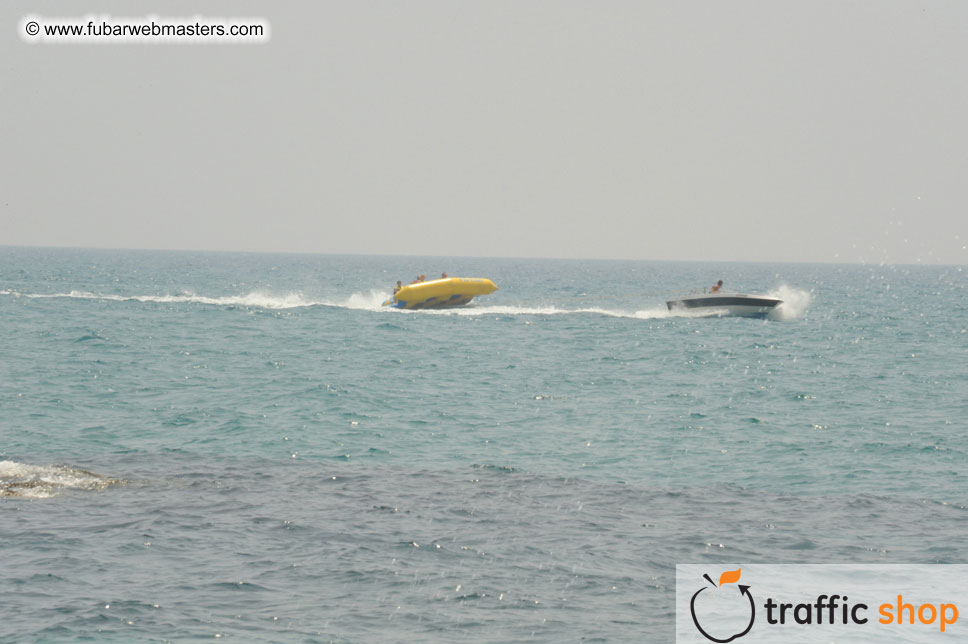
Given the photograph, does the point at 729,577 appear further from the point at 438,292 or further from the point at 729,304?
the point at 438,292

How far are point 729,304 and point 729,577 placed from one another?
4040cm

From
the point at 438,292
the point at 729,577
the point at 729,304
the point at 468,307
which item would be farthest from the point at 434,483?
the point at 468,307

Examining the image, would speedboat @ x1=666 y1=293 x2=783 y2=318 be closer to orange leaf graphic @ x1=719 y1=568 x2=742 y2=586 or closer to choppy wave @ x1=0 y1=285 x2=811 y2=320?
choppy wave @ x1=0 y1=285 x2=811 y2=320

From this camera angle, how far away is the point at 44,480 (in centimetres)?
1702

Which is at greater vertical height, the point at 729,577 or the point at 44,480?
the point at 44,480

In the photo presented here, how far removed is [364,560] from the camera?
13461 millimetres

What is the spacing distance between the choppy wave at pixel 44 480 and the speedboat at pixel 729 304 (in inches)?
1548

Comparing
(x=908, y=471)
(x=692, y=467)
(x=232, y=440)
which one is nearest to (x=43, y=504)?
(x=232, y=440)

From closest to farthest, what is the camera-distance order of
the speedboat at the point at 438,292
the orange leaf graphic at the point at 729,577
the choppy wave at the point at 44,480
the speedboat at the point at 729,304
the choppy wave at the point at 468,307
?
the orange leaf graphic at the point at 729,577, the choppy wave at the point at 44,480, the speedboat at the point at 729,304, the speedboat at the point at 438,292, the choppy wave at the point at 468,307

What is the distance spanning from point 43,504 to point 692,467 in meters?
12.3

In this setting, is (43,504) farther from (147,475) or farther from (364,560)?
(364,560)

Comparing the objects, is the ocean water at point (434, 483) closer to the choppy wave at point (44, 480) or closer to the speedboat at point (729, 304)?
the choppy wave at point (44, 480)

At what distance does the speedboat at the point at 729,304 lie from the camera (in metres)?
51.9

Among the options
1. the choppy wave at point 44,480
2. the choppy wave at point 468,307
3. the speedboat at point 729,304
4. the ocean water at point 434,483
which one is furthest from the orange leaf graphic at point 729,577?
the choppy wave at point 468,307
